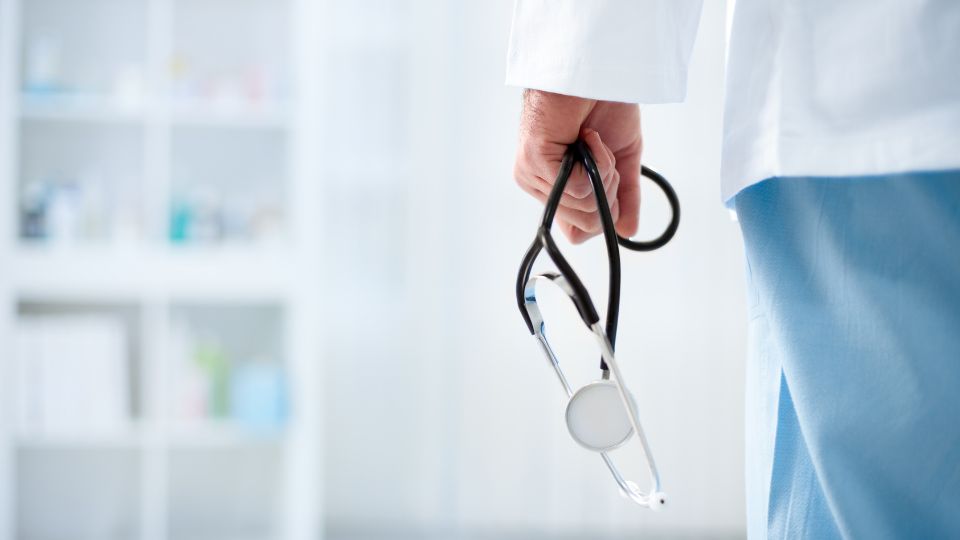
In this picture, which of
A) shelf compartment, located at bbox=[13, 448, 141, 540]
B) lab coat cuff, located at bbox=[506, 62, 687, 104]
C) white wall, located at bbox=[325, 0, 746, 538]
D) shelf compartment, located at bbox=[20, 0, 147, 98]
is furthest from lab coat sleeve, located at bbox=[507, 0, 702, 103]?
shelf compartment, located at bbox=[13, 448, 141, 540]

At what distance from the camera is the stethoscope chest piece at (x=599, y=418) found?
0.61 metres

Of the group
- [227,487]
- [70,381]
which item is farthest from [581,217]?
[227,487]

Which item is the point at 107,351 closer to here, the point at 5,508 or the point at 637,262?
the point at 5,508

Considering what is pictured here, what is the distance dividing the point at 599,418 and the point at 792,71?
0.89ft

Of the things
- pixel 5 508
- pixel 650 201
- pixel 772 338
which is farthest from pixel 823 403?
pixel 5 508

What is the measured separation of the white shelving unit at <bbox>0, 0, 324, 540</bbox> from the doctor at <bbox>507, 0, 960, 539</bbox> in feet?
5.96

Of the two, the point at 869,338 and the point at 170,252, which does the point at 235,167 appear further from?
the point at 869,338

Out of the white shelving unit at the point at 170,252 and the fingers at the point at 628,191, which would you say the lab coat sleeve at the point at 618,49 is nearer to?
the fingers at the point at 628,191

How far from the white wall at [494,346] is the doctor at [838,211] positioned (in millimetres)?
1919

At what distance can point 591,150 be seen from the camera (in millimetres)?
685

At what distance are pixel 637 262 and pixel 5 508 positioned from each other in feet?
6.26

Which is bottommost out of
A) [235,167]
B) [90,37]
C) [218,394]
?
[218,394]

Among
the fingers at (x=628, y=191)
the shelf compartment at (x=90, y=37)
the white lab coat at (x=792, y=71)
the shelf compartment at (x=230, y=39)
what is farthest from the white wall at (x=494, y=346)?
the white lab coat at (x=792, y=71)

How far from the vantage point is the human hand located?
2.22 feet
